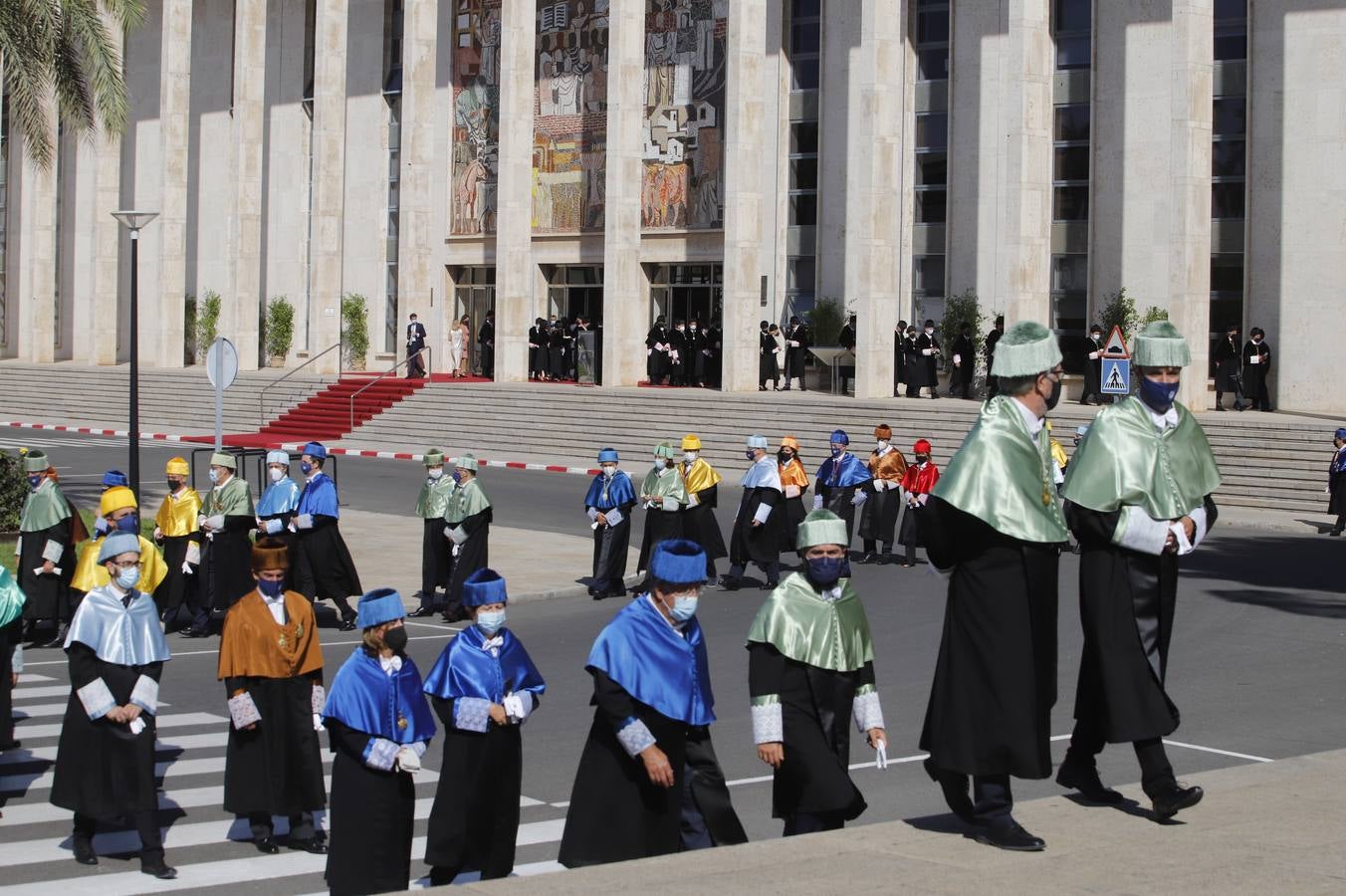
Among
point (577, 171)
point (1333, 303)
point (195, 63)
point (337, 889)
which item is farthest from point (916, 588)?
point (195, 63)

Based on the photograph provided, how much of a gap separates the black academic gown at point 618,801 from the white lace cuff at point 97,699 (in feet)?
10.5

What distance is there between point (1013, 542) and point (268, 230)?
53891mm

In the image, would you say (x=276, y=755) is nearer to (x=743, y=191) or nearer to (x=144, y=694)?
(x=144, y=694)

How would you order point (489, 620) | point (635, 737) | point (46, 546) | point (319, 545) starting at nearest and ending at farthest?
point (635, 737) → point (489, 620) → point (46, 546) → point (319, 545)

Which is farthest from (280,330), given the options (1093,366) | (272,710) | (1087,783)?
(1087,783)

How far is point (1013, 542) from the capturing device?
24.1 ft

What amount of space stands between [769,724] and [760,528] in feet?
44.0

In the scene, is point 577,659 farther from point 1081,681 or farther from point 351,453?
point 351,453

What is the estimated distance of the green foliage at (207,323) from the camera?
5903 centimetres

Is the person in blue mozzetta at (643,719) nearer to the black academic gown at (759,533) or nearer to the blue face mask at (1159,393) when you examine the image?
the blue face mask at (1159,393)

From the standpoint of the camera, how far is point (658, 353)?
146 feet

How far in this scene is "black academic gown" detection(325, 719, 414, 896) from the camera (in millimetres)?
8422

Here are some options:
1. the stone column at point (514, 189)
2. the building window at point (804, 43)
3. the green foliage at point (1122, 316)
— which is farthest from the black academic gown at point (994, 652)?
the stone column at point (514, 189)

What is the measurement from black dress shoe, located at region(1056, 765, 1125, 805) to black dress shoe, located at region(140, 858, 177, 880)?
4557mm
